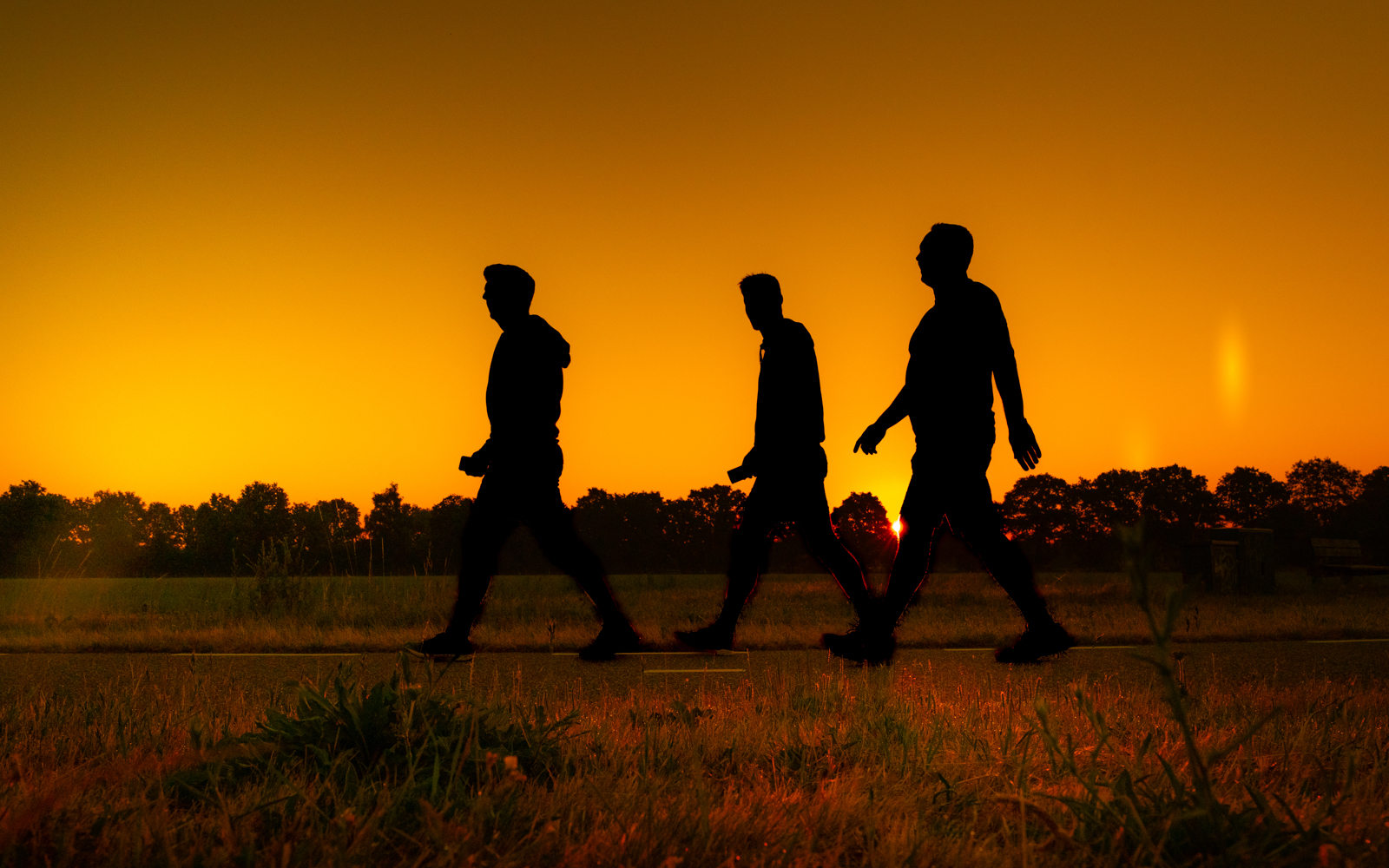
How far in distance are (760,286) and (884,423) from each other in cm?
139

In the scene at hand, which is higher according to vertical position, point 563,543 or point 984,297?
point 984,297

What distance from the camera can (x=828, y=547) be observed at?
239 inches

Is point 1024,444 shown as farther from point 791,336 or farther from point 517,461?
point 517,461

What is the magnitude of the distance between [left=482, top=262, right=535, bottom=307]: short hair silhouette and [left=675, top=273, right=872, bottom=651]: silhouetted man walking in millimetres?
1534

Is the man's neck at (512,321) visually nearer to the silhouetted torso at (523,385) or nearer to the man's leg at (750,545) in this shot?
the silhouetted torso at (523,385)

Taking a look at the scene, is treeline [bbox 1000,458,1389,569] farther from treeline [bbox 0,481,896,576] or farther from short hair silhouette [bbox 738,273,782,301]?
short hair silhouette [bbox 738,273,782,301]

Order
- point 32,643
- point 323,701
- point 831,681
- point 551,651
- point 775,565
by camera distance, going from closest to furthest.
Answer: point 323,701
point 831,681
point 551,651
point 32,643
point 775,565

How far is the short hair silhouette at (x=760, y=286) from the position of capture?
20.3ft

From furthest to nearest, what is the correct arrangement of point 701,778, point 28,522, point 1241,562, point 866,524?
point 28,522 → point 866,524 → point 1241,562 → point 701,778

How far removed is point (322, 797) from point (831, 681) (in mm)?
2941

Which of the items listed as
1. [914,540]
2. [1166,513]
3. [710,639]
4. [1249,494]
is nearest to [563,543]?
[710,639]

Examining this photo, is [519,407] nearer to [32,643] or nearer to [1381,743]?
[1381,743]

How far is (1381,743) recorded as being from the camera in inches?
145

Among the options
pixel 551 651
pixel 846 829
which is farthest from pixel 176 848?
pixel 551 651
